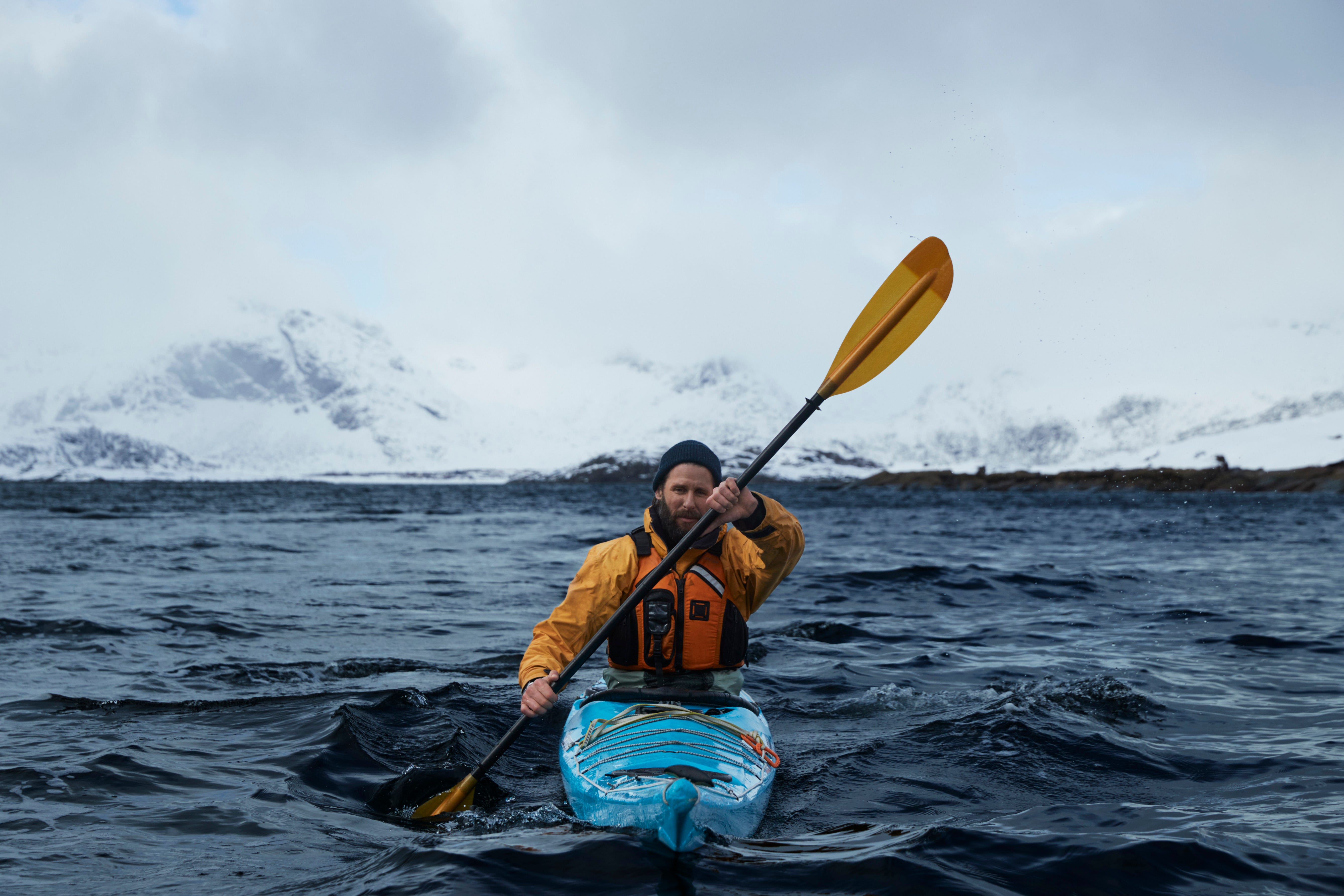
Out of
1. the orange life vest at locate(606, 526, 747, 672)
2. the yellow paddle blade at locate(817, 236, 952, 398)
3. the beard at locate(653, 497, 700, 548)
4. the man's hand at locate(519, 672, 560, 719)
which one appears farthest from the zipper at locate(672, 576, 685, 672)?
the yellow paddle blade at locate(817, 236, 952, 398)

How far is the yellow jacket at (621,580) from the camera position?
5168mm

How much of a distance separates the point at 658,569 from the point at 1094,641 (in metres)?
7.61

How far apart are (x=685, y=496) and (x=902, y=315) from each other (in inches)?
74.1

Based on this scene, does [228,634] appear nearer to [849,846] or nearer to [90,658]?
[90,658]

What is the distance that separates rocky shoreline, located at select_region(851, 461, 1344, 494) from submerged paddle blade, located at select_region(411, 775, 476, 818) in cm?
7815

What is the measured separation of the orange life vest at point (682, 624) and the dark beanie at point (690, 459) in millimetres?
390

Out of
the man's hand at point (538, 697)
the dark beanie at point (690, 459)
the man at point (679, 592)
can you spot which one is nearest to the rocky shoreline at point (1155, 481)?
the man at point (679, 592)

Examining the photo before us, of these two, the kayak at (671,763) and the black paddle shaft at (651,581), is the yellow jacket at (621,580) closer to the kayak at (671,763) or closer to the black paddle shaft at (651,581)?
the black paddle shaft at (651,581)

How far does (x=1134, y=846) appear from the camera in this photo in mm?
4348

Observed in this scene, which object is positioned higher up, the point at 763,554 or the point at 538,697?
the point at 763,554

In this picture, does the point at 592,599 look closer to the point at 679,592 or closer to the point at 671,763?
the point at 679,592

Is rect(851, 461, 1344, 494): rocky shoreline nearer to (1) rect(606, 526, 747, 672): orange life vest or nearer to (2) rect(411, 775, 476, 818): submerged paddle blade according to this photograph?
(1) rect(606, 526, 747, 672): orange life vest

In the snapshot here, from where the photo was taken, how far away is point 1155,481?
261ft

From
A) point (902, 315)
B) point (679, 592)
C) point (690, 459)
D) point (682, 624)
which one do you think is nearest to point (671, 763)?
point (682, 624)
